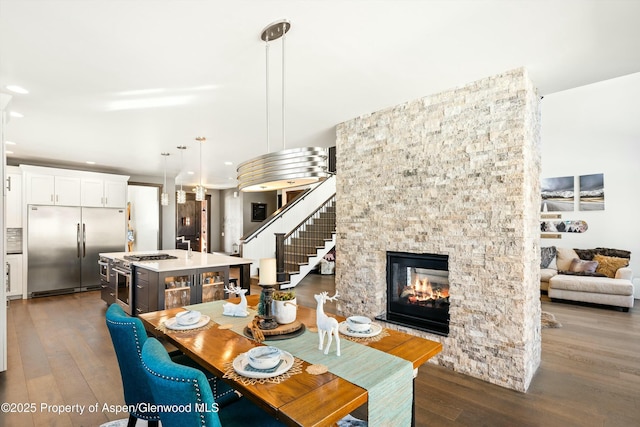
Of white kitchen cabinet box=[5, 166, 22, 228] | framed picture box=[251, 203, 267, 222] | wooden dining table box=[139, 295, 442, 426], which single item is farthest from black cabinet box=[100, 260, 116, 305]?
framed picture box=[251, 203, 267, 222]

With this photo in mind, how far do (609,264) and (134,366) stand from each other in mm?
7478

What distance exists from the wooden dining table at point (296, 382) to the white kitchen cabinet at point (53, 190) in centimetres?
582

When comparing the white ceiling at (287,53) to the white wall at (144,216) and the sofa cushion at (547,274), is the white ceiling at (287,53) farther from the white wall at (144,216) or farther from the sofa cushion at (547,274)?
the sofa cushion at (547,274)

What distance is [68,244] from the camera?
20.8 ft

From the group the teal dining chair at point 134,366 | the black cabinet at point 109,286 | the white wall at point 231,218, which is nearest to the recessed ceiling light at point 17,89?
the teal dining chair at point 134,366

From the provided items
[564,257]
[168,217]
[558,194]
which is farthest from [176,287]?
[558,194]

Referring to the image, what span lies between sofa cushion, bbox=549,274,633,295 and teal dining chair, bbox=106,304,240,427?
6.13 metres

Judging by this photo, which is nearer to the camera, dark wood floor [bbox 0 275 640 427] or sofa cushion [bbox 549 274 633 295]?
dark wood floor [bbox 0 275 640 427]

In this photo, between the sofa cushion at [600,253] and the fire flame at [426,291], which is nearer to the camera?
the fire flame at [426,291]

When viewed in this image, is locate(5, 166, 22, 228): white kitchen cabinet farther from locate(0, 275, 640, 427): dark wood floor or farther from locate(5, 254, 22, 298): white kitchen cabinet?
locate(0, 275, 640, 427): dark wood floor

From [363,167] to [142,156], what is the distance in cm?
440

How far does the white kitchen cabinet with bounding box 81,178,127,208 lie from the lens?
6621mm

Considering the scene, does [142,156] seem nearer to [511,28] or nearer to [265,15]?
[265,15]

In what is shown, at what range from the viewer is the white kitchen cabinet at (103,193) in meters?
6.62
